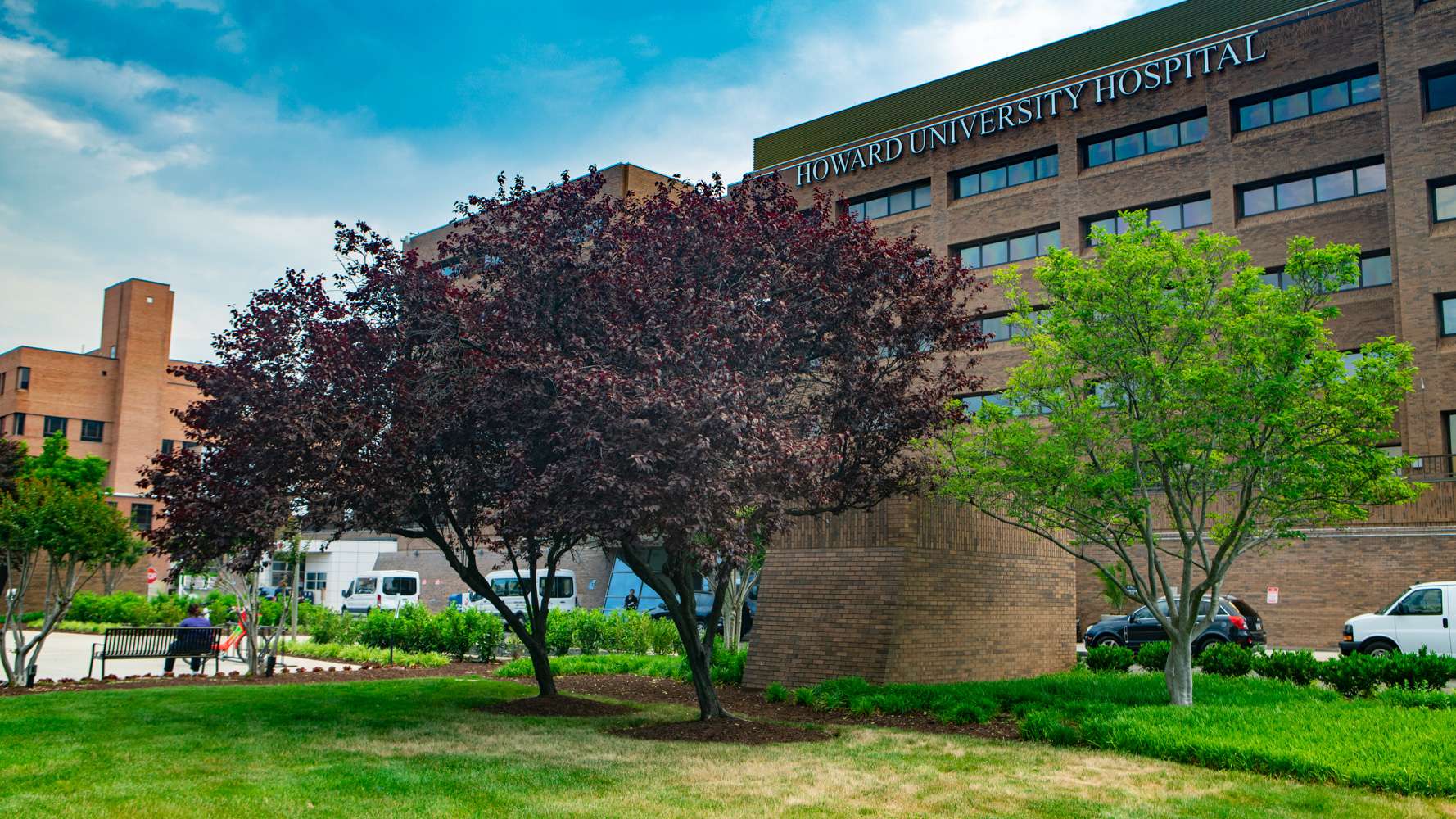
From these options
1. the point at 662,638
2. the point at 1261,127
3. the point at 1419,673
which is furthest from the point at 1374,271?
the point at 662,638

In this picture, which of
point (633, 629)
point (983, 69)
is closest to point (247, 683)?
point (633, 629)

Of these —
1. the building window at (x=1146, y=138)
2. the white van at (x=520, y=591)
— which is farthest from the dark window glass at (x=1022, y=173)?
the white van at (x=520, y=591)

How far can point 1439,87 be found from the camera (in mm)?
34875

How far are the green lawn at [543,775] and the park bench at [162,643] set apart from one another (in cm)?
670

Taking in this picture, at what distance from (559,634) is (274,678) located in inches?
254

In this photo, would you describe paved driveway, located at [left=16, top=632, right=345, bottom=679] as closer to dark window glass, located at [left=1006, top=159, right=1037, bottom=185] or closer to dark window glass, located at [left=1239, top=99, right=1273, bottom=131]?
dark window glass, located at [left=1006, top=159, right=1037, bottom=185]

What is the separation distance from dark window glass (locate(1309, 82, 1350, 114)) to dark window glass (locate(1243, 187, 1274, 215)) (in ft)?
9.57

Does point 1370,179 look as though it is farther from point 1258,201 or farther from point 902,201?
point 902,201

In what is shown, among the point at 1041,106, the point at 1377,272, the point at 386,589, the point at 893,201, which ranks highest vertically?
the point at 1041,106

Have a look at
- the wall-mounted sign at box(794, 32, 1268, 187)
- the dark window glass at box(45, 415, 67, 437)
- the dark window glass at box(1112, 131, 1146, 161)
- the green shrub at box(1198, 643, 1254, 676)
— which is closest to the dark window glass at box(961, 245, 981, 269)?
the wall-mounted sign at box(794, 32, 1268, 187)

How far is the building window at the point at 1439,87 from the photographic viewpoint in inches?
1362

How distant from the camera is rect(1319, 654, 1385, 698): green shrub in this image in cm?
1548

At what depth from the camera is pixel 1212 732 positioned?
11.1 metres

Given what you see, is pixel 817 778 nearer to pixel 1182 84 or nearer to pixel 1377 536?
pixel 1377 536
